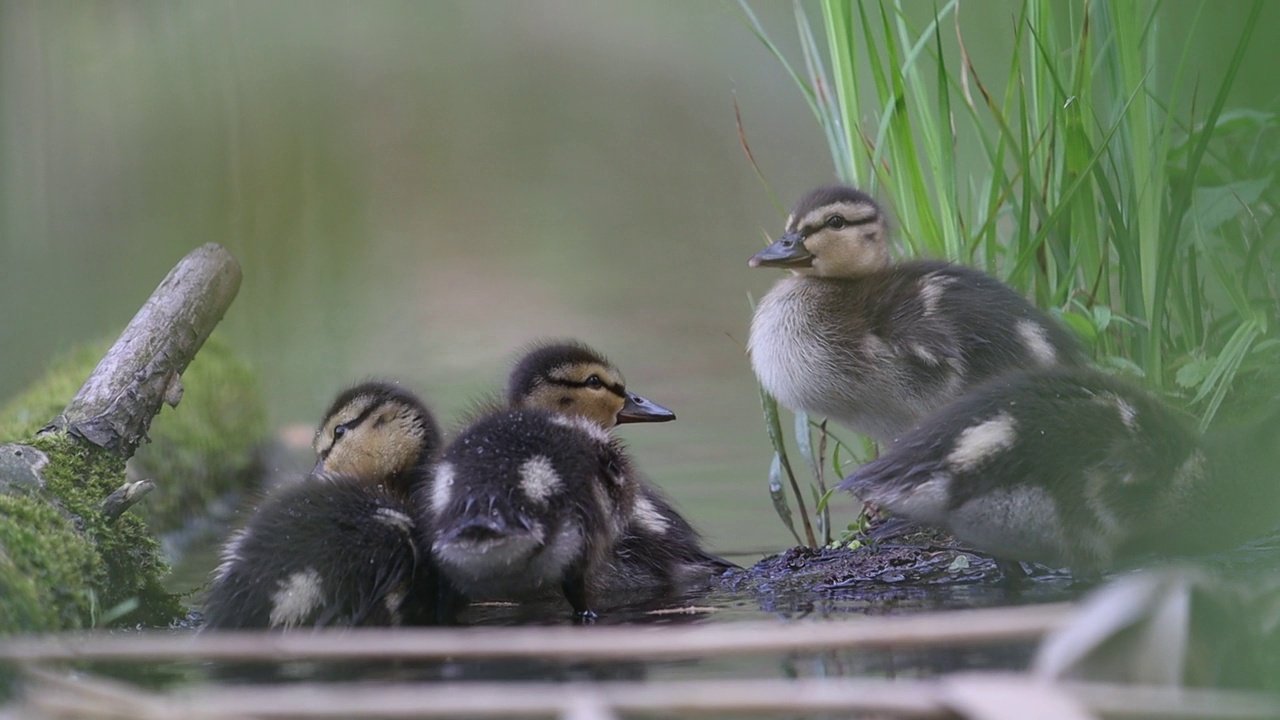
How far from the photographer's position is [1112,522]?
270cm

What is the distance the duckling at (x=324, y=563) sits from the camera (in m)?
2.59

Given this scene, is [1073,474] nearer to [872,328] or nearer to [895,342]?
[895,342]

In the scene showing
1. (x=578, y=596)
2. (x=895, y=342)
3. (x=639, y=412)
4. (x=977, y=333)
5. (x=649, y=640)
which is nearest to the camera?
(x=649, y=640)

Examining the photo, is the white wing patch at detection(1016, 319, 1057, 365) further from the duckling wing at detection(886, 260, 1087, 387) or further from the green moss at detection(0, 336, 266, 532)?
the green moss at detection(0, 336, 266, 532)

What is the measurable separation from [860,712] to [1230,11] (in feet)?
3.76

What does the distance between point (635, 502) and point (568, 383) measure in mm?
527

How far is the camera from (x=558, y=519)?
2.63 metres

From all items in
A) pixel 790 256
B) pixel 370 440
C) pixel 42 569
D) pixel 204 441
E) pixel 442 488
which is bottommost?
pixel 42 569

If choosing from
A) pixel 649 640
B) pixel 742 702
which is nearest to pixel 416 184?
pixel 649 640

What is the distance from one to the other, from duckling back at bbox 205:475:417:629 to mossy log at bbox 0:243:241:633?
0.22 metres

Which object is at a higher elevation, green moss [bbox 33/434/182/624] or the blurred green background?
the blurred green background

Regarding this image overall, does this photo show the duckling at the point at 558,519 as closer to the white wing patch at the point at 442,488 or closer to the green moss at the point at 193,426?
the white wing patch at the point at 442,488

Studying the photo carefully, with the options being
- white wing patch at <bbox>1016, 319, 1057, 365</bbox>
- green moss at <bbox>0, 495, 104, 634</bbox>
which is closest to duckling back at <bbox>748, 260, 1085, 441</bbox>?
white wing patch at <bbox>1016, 319, 1057, 365</bbox>

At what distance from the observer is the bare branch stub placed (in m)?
3.14
